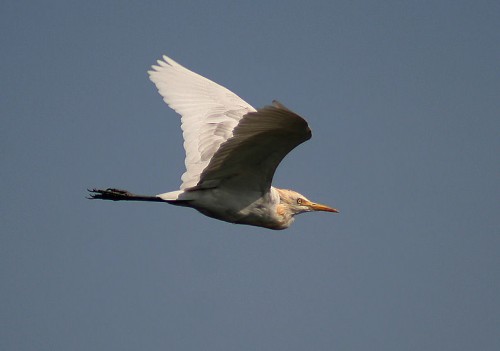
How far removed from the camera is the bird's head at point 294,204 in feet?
37.7

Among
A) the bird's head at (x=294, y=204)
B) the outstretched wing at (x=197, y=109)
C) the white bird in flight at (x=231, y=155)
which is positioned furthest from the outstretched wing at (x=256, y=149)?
the bird's head at (x=294, y=204)

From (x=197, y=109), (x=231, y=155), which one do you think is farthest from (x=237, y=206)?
(x=197, y=109)

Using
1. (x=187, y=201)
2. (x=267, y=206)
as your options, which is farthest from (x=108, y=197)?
(x=267, y=206)

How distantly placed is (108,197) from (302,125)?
3.52 meters

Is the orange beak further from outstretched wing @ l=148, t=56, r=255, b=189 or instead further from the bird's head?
outstretched wing @ l=148, t=56, r=255, b=189

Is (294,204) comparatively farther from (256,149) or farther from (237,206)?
(256,149)

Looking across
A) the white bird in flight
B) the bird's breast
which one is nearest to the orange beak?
the white bird in flight

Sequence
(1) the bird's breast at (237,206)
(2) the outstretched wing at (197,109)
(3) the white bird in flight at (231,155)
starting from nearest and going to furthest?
(3) the white bird in flight at (231,155)
(1) the bird's breast at (237,206)
(2) the outstretched wing at (197,109)

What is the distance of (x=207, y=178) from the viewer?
10.4 metres

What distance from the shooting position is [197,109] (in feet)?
41.7

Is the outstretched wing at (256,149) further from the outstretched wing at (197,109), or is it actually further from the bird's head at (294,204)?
the bird's head at (294,204)

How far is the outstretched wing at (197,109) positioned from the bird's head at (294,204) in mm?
1146

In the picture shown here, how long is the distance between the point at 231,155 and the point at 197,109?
310 cm

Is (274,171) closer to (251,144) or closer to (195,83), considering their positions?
(251,144)
